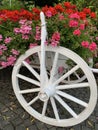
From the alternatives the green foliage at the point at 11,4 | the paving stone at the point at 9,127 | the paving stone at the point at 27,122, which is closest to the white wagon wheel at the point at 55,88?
the paving stone at the point at 27,122

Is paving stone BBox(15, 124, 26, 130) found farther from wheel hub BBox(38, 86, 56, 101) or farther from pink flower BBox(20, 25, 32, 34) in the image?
pink flower BBox(20, 25, 32, 34)

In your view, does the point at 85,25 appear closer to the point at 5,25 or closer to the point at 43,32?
the point at 43,32

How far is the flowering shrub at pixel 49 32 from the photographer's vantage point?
2561 mm

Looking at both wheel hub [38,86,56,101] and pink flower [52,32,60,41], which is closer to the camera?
pink flower [52,32,60,41]

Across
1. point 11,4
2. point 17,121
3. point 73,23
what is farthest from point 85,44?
point 11,4

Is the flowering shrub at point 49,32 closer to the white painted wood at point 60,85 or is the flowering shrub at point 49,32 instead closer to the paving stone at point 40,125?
the white painted wood at point 60,85

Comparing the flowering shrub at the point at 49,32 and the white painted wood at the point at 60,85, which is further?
the flowering shrub at the point at 49,32

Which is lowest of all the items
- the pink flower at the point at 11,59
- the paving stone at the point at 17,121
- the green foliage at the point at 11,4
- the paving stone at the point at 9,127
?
the paving stone at the point at 9,127

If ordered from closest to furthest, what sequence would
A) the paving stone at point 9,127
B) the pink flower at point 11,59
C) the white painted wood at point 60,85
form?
the white painted wood at point 60,85 → the pink flower at point 11,59 → the paving stone at point 9,127

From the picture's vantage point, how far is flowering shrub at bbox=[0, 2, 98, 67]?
2.56m

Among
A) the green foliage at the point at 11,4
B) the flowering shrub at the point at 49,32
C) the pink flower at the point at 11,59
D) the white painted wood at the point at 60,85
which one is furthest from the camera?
the green foliage at the point at 11,4

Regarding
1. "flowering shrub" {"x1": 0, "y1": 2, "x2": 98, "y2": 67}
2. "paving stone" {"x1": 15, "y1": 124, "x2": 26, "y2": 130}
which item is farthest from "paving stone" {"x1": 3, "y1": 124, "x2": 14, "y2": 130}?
"flowering shrub" {"x1": 0, "y1": 2, "x2": 98, "y2": 67}

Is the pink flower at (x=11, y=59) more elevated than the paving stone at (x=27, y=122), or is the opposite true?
the pink flower at (x=11, y=59)

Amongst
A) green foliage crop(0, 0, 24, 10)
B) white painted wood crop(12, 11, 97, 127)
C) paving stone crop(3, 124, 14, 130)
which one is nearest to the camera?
white painted wood crop(12, 11, 97, 127)
